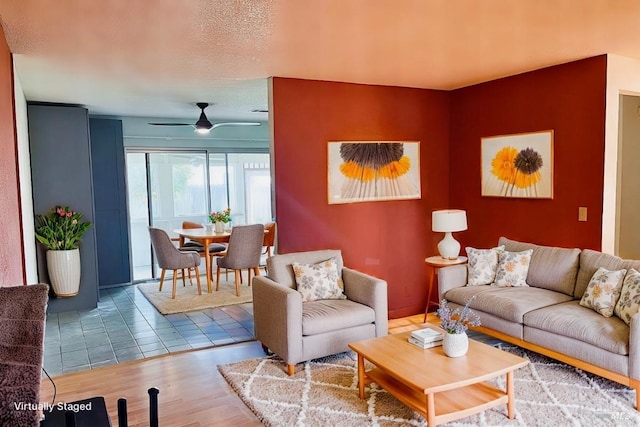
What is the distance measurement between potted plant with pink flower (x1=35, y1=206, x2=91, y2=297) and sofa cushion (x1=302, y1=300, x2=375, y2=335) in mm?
3262

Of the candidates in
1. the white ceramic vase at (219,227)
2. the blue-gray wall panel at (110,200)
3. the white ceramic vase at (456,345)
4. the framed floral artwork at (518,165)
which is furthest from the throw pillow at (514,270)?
the blue-gray wall panel at (110,200)

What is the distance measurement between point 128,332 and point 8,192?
237 centimetres

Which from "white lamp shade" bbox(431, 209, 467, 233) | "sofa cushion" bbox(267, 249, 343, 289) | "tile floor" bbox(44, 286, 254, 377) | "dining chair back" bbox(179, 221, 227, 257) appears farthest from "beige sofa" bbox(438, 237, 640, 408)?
"dining chair back" bbox(179, 221, 227, 257)

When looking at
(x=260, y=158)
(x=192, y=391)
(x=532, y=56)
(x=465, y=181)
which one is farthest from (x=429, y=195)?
(x=260, y=158)

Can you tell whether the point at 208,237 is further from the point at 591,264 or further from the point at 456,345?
the point at 591,264

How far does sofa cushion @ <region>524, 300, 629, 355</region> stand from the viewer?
308cm

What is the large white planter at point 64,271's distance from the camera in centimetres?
556

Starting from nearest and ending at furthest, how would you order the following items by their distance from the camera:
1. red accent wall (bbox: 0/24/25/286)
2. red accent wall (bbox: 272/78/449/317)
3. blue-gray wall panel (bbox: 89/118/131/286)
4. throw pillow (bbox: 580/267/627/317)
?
1. red accent wall (bbox: 0/24/25/286)
2. throw pillow (bbox: 580/267/627/317)
3. red accent wall (bbox: 272/78/449/317)
4. blue-gray wall panel (bbox: 89/118/131/286)

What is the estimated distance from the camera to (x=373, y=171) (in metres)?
5.03

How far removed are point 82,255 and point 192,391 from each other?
3.37 metres

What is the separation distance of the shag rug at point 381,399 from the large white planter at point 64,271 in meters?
2.92

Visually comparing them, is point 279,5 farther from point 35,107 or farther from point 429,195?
point 35,107

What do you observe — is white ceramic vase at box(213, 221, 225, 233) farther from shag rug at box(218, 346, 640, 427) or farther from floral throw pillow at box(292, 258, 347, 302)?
shag rug at box(218, 346, 640, 427)

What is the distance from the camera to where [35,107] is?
5508 mm
